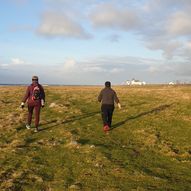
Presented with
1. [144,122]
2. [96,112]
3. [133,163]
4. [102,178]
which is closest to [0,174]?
[102,178]

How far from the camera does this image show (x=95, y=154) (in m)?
16.6

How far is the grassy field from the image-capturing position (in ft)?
42.2

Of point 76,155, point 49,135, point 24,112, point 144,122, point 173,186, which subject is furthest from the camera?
point 24,112

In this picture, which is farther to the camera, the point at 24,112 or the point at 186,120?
the point at 24,112

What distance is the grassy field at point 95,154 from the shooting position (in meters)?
12.9

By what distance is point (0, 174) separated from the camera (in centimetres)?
1327

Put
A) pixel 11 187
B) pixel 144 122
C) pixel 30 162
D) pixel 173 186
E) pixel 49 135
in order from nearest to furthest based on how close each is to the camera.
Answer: pixel 11 187 < pixel 173 186 < pixel 30 162 < pixel 49 135 < pixel 144 122

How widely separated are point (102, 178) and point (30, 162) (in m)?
3.28

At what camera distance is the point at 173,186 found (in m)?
12.8

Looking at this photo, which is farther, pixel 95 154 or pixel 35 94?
pixel 35 94

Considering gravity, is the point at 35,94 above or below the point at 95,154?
above

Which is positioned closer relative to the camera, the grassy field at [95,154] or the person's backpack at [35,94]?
the grassy field at [95,154]

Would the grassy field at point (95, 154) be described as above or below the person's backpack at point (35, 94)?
below

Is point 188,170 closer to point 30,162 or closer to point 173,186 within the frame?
point 173,186
